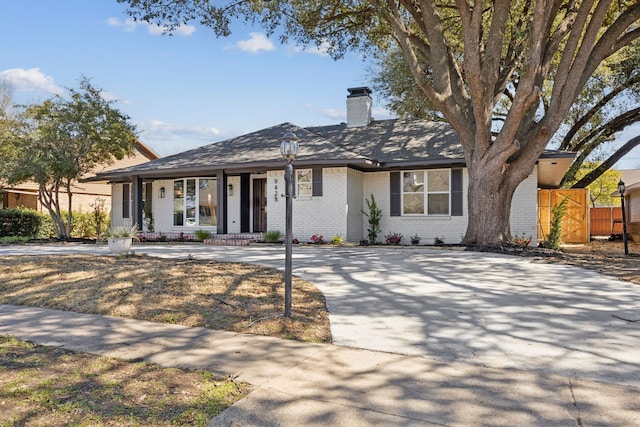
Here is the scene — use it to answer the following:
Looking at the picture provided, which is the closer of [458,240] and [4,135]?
[458,240]

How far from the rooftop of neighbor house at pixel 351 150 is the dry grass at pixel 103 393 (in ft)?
31.8

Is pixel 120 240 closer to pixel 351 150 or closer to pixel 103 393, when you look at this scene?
pixel 103 393

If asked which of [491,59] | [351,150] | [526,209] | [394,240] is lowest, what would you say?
[394,240]

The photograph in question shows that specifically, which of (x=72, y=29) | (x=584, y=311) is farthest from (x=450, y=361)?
(x=72, y=29)

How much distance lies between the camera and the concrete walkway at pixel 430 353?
2.80m

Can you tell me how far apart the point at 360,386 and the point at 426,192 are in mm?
12010

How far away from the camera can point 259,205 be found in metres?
16.4

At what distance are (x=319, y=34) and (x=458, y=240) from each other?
803 cm

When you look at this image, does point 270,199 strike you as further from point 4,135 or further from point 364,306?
point 4,135

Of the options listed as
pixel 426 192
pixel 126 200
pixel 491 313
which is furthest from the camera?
pixel 126 200

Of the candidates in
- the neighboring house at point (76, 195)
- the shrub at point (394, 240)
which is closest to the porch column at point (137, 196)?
the neighboring house at point (76, 195)

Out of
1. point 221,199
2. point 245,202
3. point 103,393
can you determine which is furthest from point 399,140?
point 103,393

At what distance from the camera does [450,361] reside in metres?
3.74

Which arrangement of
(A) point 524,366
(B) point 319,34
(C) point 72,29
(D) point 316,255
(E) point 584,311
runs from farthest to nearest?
(B) point 319,34
(C) point 72,29
(D) point 316,255
(E) point 584,311
(A) point 524,366
